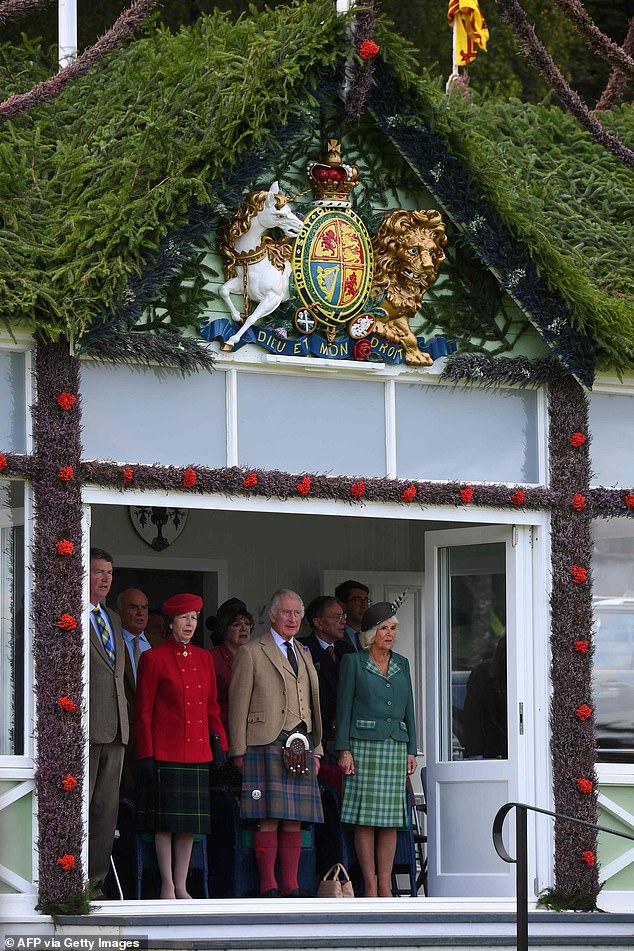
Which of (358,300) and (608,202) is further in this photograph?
(608,202)

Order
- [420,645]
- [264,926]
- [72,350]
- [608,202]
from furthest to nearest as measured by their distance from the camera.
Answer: [420,645] < [608,202] < [72,350] < [264,926]

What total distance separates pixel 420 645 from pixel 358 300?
3777 millimetres

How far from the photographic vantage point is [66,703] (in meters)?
9.02

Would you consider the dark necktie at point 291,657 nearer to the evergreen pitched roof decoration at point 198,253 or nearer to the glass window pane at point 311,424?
the evergreen pitched roof decoration at point 198,253

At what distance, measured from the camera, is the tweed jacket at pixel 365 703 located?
10164 millimetres

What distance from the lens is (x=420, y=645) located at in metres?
13.1

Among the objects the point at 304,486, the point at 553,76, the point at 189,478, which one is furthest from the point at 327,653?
the point at 553,76

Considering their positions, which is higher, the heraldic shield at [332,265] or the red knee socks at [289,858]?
the heraldic shield at [332,265]

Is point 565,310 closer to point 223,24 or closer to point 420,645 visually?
point 223,24

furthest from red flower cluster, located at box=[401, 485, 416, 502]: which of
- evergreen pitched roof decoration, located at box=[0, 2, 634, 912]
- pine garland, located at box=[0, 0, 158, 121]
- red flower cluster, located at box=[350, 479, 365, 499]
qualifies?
pine garland, located at box=[0, 0, 158, 121]

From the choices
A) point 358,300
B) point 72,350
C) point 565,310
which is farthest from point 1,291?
point 565,310

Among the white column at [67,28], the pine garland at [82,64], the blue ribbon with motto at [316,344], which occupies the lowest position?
the blue ribbon with motto at [316,344]

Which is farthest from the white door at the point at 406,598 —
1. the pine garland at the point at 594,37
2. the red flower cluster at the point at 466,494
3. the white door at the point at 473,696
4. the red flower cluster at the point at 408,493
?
the pine garland at the point at 594,37

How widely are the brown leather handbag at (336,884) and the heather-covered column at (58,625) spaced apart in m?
1.65
